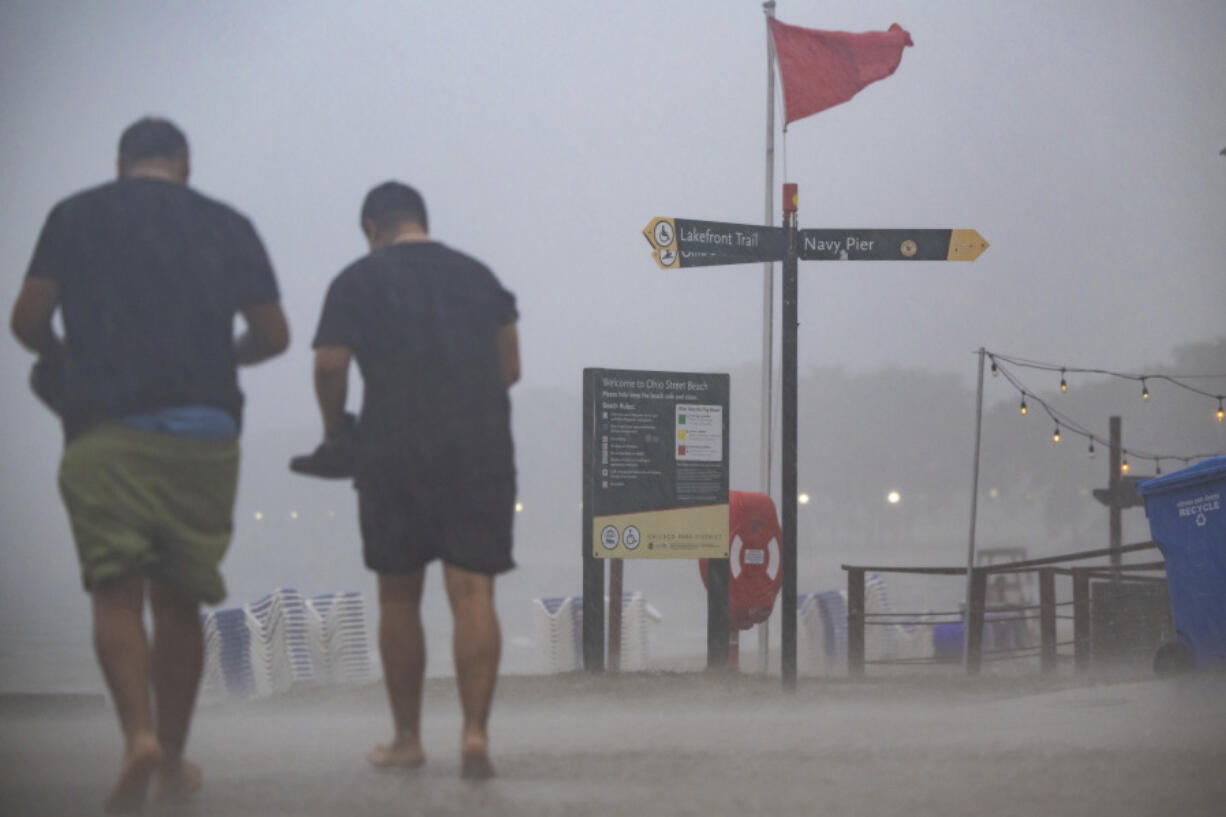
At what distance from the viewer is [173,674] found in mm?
2826

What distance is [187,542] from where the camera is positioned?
273 centimetres

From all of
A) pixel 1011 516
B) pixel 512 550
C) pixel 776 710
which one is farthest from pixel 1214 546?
pixel 1011 516

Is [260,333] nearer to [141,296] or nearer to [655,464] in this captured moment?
[141,296]

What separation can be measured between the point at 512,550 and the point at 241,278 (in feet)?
2.97

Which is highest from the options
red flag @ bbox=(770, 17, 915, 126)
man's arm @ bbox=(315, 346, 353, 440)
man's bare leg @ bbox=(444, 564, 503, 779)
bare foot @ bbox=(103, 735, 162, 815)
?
red flag @ bbox=(770, 17, 915, 126)

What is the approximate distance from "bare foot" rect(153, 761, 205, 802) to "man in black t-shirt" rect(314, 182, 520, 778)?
55 centimetres

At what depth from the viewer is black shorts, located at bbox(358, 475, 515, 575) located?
10.00 feet

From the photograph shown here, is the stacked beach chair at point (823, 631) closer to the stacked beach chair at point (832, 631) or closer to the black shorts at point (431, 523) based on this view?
the stacked beach chair at point (832, 631)

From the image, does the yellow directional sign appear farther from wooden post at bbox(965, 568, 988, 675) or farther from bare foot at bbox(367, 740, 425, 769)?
wooden post at bbox(965, 568, 988, 675)

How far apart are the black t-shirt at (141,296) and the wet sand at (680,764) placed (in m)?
0.83

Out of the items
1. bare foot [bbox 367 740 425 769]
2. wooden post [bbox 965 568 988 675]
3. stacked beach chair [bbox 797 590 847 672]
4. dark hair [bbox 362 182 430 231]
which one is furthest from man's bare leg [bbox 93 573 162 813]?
stacked beach chair [bbox 797 590 847 672]

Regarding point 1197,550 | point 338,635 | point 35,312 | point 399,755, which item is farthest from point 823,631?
point 35,312

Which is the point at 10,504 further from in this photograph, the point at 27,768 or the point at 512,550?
the point at 512,550

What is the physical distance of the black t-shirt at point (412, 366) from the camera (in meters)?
3.03
